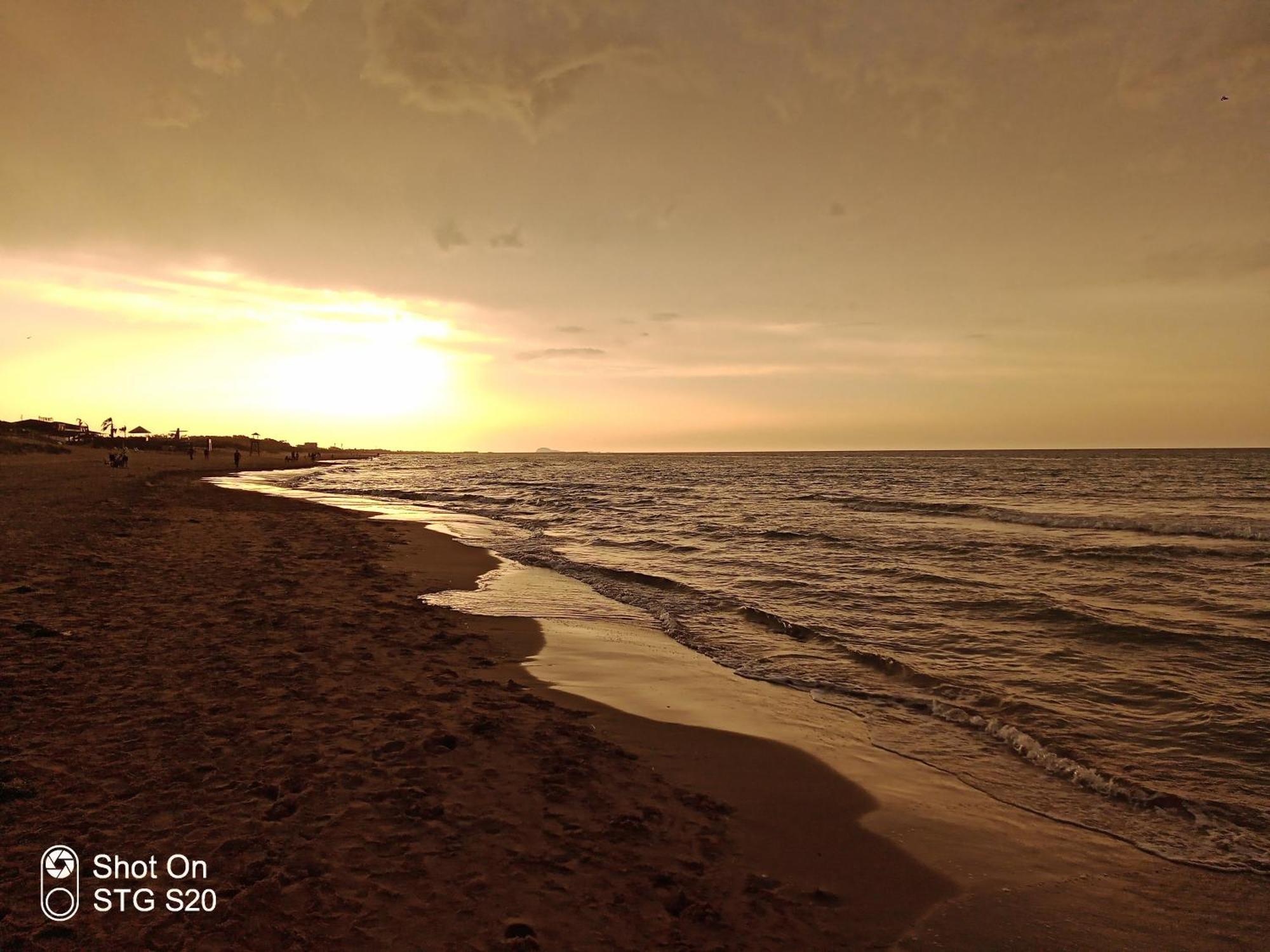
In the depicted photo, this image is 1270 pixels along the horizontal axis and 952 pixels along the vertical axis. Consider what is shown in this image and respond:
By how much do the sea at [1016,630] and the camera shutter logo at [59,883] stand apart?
754 cm

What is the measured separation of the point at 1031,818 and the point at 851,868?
229cm

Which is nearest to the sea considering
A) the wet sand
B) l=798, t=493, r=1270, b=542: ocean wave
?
l=798, t=493, r=1270, b=542: ocean wave

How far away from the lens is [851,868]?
514 centimetres

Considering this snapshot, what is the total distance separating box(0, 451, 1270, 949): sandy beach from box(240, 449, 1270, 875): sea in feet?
3.24

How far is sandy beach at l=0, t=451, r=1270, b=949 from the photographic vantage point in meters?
4.14

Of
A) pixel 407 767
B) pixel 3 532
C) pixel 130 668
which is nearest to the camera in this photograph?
pixel 407 767

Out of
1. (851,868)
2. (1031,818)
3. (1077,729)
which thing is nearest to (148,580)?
(851,868)

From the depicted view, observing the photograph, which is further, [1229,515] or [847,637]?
[1229,515]

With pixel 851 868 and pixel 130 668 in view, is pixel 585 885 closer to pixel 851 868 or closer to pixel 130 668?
pixel 851 868

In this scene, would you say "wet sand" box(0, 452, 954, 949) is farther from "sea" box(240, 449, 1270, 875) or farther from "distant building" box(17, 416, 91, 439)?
"distant building" box(17, 416, 91, 439)

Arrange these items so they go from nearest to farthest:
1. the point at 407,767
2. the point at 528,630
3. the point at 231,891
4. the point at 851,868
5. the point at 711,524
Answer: the point at 231,891 < the point at 851,868 < the point at 407,767 < the point at 528,630 < the point at 711,524

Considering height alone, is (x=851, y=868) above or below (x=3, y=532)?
below

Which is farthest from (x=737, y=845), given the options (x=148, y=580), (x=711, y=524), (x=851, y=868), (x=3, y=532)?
(x=711, y=524)

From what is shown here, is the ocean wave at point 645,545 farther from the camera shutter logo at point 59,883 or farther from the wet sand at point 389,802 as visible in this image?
the camera shutter logo at point 59,883
